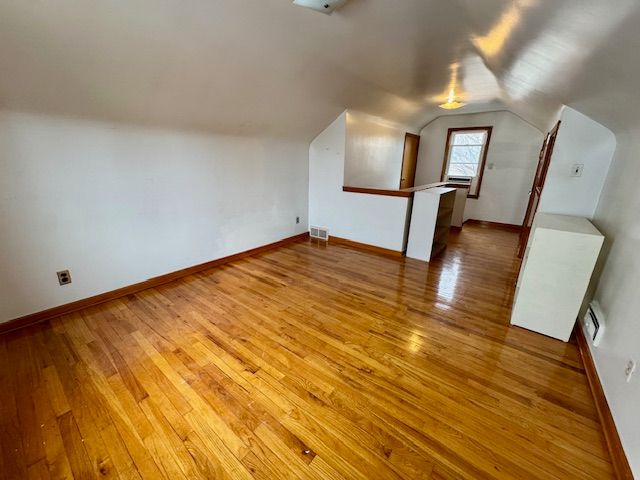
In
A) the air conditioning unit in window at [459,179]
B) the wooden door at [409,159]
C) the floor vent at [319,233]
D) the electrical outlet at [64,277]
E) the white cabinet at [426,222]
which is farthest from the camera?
the wooden door at [409,159]

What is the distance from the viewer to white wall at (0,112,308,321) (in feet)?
6.48

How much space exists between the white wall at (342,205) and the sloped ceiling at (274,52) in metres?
1.11

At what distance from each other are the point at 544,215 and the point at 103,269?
412cm

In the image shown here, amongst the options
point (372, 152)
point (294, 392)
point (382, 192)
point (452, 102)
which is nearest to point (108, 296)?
A: point (294, 392)

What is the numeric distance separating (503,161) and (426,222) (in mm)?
3252

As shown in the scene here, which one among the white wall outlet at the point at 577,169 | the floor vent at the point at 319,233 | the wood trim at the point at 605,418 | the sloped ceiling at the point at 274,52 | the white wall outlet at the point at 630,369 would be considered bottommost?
the wood trim at the point at 605,418

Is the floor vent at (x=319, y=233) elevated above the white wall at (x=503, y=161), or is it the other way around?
the white wall at (x=503, y=161)

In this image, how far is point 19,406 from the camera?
1.44 metres

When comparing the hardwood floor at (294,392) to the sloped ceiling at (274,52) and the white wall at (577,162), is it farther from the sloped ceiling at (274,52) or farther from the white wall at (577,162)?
the sloped ceiling at (274,52)

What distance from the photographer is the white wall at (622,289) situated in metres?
1.24

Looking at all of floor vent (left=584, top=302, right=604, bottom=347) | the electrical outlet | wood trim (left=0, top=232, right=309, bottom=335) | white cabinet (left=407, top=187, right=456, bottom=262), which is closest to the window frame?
white cabinet (left=407, top=187, right=456, bottom=262)

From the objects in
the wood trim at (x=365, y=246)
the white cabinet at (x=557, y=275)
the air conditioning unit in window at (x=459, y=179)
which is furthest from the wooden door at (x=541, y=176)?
the air conditioning unit in window at (x=459, y=179)

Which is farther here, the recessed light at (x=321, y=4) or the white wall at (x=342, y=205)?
the white wall at (x=342, y=205)

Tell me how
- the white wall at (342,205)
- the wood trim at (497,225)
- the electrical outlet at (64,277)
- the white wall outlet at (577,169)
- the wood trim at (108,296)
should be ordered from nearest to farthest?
the wood trim at (108,296), the electrical outlet at (64,277), the white wall outlet at (577,169), the white wall at (342,205), the wood trim at (497,225)
